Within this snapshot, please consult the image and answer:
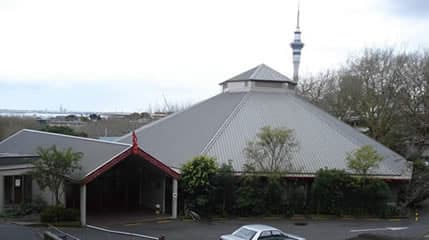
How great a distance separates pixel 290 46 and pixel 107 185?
91.5 metres

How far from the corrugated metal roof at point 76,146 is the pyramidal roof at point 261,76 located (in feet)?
49.2

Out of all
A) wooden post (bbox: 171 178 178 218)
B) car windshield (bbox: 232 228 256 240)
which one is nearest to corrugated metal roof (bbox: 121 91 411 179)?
wooden post (bbox: 171 178 178 218)

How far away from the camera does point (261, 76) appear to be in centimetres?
4422

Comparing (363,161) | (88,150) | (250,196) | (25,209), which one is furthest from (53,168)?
(363,161)

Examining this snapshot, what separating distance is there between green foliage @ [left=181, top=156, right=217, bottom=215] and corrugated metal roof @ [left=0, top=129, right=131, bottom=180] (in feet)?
13.1

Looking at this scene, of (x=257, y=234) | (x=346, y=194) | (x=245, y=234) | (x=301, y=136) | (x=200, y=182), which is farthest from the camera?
(x=301, y=136)

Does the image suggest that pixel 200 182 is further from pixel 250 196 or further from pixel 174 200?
pixel 250 196

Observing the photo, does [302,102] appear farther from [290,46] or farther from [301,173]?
[290,46]

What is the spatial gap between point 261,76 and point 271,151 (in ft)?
44.1

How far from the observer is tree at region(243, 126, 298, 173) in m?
31.8

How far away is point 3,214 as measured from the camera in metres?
27.8

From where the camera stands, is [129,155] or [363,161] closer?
[129,155]

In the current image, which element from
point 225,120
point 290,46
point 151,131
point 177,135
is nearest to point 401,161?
point 225,120

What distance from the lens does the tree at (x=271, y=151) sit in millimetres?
31750
